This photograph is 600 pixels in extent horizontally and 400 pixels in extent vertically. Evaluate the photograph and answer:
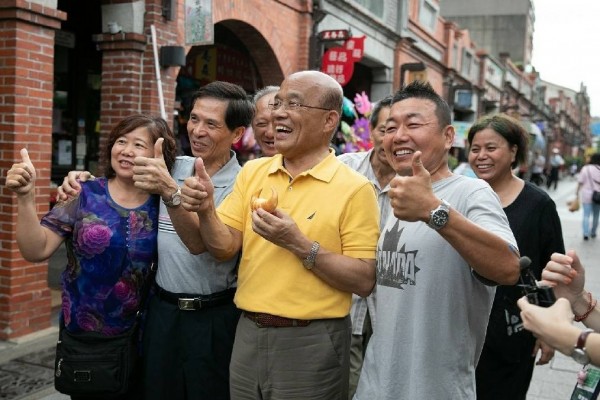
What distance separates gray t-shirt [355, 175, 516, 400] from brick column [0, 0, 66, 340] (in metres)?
4.12

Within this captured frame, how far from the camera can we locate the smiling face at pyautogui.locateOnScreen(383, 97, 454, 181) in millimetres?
2365

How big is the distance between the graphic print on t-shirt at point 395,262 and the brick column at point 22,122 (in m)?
4.10

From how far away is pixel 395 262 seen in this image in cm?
236

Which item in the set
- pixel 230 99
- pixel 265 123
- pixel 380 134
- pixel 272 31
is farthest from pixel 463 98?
pixel 230 99

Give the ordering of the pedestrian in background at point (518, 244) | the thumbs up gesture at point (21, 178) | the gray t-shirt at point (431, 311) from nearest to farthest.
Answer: the gray t-shirt at point (431, 311)
the thumbs up gesture at point (21, 178)
the pedestrian in background at point (518, 244)

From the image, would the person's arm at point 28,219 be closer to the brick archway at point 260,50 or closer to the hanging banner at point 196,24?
the hanging banner at point 196,24

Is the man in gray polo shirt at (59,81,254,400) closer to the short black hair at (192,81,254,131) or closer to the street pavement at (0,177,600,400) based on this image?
the short black hair at (192,81,254,131)

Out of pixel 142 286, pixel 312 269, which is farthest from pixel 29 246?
pixel 312 269

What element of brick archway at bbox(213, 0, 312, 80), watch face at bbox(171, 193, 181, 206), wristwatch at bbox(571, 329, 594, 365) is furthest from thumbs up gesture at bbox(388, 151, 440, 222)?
brick archway at bbox(213, 0, 312, 80)

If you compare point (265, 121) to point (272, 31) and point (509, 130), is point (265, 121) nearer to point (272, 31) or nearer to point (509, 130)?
point (509, 130)

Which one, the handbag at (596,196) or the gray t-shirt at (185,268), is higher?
the handbag at (596,196)

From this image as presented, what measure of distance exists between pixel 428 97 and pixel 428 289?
757mm

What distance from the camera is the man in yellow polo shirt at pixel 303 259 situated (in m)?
2.49

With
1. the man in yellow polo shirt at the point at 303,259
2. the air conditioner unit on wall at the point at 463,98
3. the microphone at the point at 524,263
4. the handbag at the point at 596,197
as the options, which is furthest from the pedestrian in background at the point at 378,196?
the air conditioner unit on wall at the point at 463,98
